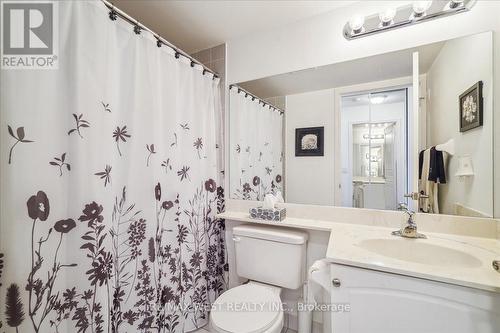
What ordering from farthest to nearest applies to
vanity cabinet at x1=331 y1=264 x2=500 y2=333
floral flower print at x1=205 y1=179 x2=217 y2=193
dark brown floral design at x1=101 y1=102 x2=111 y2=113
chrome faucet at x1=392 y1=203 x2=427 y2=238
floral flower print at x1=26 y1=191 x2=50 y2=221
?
1. floral flower print at x1=205 y1=179 x2=217 y2=193
2. chrome faucet at x1=392 y1=203 x2=427 y2=238
3. dark brown floral design at x1=101 y1=102 x2=111 y2=113
4. floral flower print at x1=26 y1=191 x2=50 y2=221
5. vanity cabinet at x1=331 y1=264 x2=500 y2=333

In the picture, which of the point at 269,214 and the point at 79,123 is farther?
the point at 269,214

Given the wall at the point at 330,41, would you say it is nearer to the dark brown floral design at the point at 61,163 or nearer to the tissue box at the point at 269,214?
the tissue box at the point at 269,214

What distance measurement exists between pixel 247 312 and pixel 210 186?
891mm

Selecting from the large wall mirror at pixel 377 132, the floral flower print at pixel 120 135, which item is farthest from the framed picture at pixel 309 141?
the floral flower print at pixel 120 135

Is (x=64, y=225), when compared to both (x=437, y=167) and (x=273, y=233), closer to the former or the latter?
(x=273, y=233)

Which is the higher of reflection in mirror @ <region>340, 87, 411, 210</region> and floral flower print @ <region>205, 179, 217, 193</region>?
reflection in mirror @ <region>340, 87, 411, 210</region>

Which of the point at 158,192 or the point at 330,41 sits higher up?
the point at 330,41

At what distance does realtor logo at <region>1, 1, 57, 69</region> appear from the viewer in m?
0.82

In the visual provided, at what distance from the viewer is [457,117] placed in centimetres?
118

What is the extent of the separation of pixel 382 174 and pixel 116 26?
1.70 meters

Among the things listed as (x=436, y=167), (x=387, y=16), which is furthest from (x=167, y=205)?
(x=387, y=16)

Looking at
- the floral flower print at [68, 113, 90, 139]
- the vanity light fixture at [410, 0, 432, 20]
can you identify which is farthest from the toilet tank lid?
the vanity light fixture at [410, 0, 432, 20]

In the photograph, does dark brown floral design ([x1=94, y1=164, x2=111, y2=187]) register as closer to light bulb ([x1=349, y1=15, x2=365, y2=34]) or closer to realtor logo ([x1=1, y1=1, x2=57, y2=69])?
realtor logo ([x1=1, y1=1, x2=57, y2=69])

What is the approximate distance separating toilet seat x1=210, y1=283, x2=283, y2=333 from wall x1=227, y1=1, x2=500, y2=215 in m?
1.23
